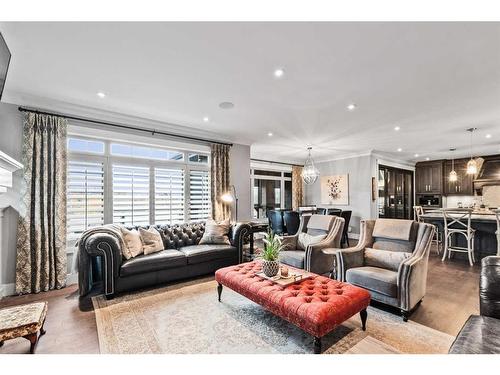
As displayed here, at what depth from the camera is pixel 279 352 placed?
6.72 ft

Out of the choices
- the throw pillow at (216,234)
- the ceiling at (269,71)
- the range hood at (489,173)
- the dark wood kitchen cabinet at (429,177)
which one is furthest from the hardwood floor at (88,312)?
the dark wood kitchen cabinet at (429,177)

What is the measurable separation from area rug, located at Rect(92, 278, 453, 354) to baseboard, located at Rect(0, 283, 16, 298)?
1272 millimetres

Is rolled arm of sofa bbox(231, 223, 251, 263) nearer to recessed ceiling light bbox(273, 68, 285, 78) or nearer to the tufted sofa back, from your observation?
the tufted sofa back

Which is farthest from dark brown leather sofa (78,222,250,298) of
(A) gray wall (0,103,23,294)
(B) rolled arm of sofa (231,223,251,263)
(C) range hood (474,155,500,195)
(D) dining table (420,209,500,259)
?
(C) range hood (474,155,500,195)

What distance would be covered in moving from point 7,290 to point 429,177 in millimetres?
11580

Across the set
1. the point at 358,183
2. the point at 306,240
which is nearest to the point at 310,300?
the point at 306,240

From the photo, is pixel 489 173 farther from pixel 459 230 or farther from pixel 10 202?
pixel 10 202

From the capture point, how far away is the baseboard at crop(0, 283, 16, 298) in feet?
10.6

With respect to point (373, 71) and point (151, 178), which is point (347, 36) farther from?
point (151, 178)

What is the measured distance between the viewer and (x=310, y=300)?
214 cm

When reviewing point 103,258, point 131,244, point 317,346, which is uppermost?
point 131,244

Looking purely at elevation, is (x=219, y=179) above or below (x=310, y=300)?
above
